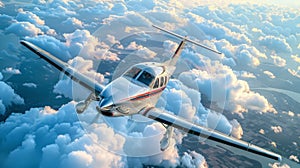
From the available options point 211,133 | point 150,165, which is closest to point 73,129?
point 150,165

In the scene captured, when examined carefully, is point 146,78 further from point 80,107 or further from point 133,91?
point 80,107

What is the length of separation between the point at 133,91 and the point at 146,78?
3310 mm

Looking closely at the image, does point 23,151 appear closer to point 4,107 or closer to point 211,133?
point 4,107

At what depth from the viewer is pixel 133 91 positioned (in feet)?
82.6

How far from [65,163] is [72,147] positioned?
13.8m

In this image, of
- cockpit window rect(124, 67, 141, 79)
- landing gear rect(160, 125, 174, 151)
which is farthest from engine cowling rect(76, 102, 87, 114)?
landing gear rect(160, 125, 174, 151)

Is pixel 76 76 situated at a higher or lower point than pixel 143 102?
lower

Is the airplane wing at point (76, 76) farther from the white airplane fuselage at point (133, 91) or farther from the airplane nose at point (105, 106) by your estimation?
the airplane nose at point (105, 106)

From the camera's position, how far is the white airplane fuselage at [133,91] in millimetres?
22750

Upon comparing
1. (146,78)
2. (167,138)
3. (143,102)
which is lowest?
(167,138)

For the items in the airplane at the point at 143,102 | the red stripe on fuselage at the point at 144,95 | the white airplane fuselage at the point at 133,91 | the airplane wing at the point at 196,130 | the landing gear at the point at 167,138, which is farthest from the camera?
the landing gear at the point at 167,138

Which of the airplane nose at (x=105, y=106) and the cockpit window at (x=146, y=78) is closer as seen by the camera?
the airplane nose at (x=105, y=106)

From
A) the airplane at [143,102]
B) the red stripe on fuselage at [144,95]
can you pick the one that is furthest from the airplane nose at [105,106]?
the red stripe on fuselage at [144,95]

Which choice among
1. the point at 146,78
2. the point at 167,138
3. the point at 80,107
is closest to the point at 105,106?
the point at 146,78
